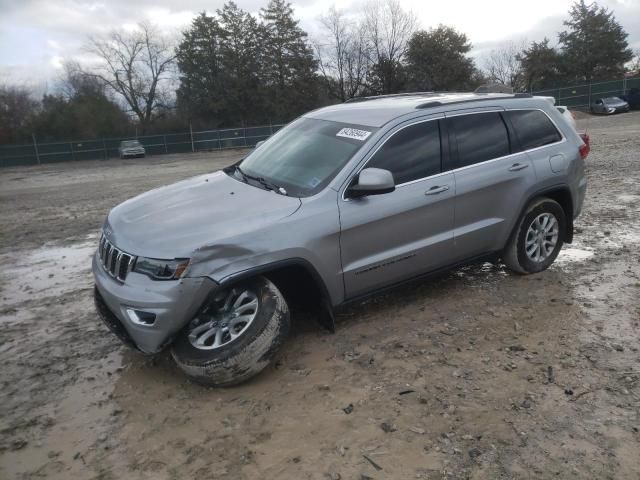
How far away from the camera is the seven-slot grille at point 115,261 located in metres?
3.41

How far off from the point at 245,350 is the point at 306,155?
173 centimetres

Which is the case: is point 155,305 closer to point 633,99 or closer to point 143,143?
point 633,99

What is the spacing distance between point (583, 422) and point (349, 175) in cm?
218

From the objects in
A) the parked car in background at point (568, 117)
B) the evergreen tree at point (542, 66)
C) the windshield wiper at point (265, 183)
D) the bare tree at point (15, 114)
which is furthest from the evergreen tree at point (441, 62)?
the windshield wiper at point (265, 183)

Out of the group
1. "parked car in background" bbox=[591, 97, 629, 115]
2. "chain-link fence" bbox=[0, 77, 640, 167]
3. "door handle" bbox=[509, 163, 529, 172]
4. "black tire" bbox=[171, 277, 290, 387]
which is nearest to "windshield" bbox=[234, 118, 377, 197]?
"black tire" bbox=[171, 277, 290, 387]

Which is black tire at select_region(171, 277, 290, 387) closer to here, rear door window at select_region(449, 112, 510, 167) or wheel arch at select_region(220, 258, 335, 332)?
wheel arch at select_region(220, 258, 335, 332)

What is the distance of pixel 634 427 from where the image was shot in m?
2.82

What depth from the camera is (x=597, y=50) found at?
5231 cm

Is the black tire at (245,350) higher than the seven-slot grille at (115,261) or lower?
lower

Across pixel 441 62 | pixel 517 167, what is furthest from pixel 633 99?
pixel 517 167

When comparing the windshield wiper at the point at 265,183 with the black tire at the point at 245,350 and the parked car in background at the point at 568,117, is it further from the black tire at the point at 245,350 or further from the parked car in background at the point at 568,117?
the parked car in background at the point at 568,117

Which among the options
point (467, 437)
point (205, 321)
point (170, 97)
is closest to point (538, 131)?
point (467, 437)

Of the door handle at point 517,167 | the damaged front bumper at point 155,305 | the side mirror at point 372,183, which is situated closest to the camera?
the damaged front bumper at point 155,305

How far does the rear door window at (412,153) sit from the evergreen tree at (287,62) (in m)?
46.2
